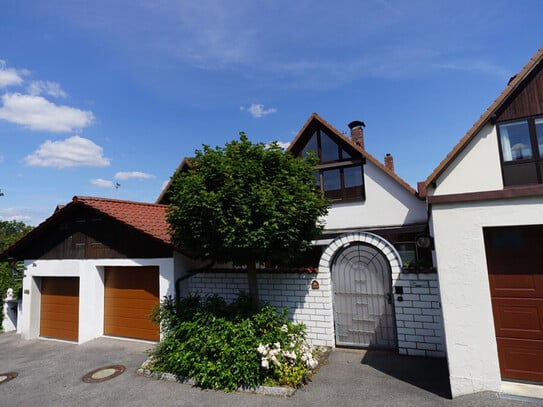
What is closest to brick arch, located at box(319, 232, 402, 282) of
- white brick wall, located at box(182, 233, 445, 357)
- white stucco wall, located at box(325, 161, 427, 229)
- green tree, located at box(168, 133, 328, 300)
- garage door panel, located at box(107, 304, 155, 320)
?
white brick wall, located at box(182, 233, 445, 357)

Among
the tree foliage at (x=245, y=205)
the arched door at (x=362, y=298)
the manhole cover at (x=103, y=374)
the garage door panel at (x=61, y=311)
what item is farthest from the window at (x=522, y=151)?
the garage door panel at (x=61, y=311)

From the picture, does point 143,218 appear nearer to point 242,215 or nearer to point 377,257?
point 242,215

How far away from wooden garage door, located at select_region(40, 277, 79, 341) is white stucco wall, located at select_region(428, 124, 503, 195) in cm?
1333

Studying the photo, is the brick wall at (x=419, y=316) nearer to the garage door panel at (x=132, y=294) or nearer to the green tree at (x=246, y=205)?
the green tree at (x=246, y=205)

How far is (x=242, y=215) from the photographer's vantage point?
6926 mm

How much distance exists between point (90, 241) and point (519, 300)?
12.5 metres

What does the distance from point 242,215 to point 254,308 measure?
2.49m

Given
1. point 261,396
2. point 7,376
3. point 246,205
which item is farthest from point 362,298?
point 7,376

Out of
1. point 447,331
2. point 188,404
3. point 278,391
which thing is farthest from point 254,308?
point 447,331

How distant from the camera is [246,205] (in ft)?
22.6

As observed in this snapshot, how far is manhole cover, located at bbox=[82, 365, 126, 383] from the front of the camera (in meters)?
7.39

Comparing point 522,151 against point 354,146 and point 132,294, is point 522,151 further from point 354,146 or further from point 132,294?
point 132,294

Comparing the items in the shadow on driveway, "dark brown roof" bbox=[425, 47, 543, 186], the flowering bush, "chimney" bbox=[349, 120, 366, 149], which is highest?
"chimney" bbox=[349, 120, 366, 149]

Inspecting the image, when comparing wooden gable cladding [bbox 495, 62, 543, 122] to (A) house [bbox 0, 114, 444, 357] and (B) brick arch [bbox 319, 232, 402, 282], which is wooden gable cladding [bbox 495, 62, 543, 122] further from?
(B) brick arch [bbox 319, 232, 402, 282]
